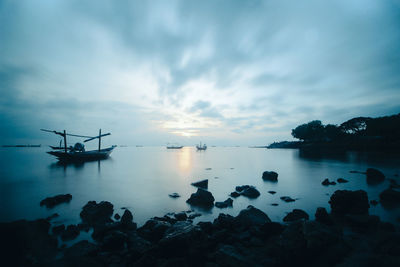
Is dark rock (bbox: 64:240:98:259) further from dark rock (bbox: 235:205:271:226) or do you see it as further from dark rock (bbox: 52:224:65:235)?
dark rock (bbox: 235:205:271:226)

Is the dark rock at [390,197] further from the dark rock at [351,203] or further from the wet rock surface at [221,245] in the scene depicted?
the wet rock surface at [221,245]

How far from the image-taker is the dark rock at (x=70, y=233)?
26.7 feet

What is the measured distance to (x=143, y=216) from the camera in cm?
1129

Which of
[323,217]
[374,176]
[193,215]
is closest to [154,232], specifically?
[193,215]

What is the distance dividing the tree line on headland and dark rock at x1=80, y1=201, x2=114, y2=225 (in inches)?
3888

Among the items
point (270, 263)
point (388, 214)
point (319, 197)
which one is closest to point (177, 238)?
point (270, 263)

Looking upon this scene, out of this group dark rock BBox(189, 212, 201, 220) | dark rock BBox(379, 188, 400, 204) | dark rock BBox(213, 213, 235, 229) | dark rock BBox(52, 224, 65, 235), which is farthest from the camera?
dark rock BBox(379, 188, 400, 204)

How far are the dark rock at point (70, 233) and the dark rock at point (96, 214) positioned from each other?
1124mm

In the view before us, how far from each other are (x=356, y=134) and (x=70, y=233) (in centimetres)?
12624

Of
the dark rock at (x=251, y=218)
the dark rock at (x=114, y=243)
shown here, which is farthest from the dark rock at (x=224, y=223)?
the dark rock at (x=114, y=243)

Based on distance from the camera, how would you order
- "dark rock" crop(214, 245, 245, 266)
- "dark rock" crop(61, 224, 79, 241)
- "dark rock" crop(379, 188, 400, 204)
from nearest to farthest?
1. "dark rock" crop(214, 245, 245, 266)
2. "dark rock" crop(61, 224, 79, 241)
3. "dark rock" crop(379, 188, 400, 204)

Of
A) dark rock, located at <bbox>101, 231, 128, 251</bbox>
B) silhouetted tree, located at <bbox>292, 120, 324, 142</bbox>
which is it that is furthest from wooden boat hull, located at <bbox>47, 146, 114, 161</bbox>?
silhouetted tree, located at <bbox>292, 120, 324, 142</bbox>

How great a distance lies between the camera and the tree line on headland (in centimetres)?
6849

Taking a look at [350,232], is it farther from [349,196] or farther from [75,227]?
[75,227]
